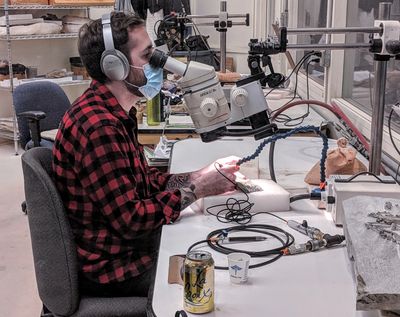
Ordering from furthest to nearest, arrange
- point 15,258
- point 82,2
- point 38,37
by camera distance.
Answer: point 82,2 → point 38,37 → point 15,258

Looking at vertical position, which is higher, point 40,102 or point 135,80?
point 135,80

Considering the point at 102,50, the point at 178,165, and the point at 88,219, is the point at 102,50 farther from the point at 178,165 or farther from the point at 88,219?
the point at 178,165

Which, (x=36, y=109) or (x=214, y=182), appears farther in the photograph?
(x=36, y=109)

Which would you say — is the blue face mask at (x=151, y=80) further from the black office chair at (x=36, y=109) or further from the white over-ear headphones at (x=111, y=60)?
the black office chair at (x=36, y=109)

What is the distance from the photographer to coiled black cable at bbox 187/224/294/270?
4.41 feet

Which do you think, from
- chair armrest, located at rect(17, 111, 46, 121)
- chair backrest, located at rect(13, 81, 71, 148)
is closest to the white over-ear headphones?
chair armrest, located at rect(17, 111, 46, 121)

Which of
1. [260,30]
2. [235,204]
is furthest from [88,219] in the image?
[260,30]

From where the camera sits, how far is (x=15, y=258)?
308 centimetres

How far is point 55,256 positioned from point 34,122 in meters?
2.24

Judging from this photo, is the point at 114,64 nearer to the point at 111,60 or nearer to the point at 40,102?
the point at 111,60

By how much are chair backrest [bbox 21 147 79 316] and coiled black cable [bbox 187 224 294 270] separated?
356mm

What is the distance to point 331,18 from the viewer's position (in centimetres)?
299

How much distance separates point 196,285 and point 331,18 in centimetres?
228

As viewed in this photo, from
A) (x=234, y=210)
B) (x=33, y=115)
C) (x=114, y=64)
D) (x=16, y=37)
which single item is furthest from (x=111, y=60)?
(x=16, y=37)
